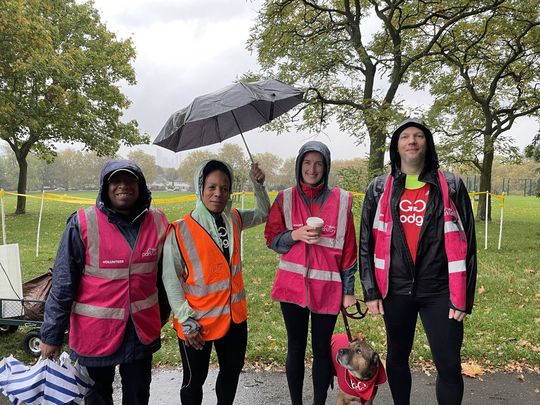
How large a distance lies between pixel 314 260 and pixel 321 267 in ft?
0.23

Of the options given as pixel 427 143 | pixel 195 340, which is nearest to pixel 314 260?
pixel 195 340

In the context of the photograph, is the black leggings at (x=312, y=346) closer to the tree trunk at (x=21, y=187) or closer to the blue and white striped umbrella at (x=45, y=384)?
the blue and white striped umbrella at (x=45, y=384)

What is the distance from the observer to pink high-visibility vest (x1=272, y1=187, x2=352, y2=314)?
2.91 metres

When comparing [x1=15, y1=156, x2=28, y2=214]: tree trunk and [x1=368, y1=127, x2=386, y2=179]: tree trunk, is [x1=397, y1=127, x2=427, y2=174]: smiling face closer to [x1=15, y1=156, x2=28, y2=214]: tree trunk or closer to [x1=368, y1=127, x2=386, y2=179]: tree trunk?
[x1=368, y1=127, x2=386, y2=179]: tree trunk

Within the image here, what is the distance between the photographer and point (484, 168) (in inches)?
762

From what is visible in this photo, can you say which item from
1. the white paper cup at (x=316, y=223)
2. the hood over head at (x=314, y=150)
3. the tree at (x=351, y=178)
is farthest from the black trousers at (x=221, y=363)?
the tree at (x=351, y=178)

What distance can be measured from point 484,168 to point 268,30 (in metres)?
11.9

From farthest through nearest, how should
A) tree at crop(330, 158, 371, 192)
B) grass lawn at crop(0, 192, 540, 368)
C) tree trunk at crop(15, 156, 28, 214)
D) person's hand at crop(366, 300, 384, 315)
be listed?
tree trunk at crop(15, 156, 28, 214) < tree at crop(330, 158, 371, 192) < grass lawn at crop(0, 192, 540, 368) < person's hand at crop(366, 300, 384, 315)

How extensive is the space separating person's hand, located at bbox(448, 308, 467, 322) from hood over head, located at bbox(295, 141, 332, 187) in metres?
1.17

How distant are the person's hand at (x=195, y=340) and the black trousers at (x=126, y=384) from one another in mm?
314

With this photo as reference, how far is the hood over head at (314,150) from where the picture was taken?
9.55 ft

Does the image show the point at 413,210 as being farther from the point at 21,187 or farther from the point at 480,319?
the point at 21,187

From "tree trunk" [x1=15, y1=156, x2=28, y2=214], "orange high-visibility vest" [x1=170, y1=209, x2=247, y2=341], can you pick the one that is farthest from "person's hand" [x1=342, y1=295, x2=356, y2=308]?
"tree trunk" [x1=15, y1=156, x2=28, y2=214]

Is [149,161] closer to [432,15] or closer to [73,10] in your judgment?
[73,10]
